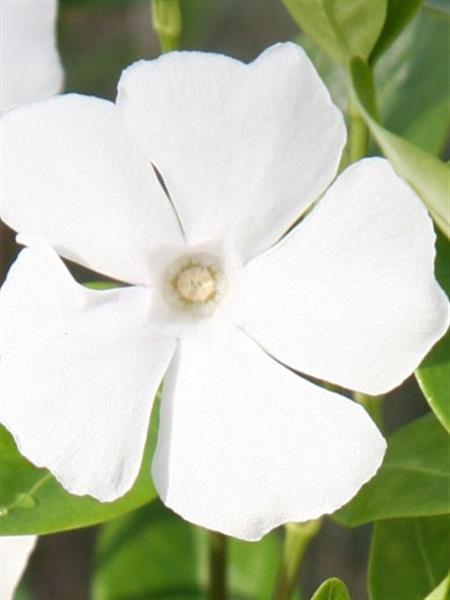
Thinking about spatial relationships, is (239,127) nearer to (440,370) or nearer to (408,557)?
(440,370)

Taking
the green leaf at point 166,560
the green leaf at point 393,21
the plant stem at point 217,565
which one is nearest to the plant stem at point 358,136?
the green leaf at point 393,21

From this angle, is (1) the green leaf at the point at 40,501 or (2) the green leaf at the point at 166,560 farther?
(2) the green leaf at the point at 166,560

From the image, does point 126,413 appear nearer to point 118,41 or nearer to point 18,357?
point 18,357

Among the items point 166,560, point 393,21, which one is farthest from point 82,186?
point 166,560

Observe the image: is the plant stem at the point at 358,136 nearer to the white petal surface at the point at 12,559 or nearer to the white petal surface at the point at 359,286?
the white petal surface at the point at 359,286

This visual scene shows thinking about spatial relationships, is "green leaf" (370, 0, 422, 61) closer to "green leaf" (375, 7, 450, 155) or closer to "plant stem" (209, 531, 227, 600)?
"green leaf" (375, 7, 450, 155)

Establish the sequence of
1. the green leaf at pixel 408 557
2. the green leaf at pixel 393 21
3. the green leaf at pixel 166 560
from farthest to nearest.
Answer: the green leaf at pixel 166 560
the green leaf at pixel 408 557
the green leaf at pixel 393 21
